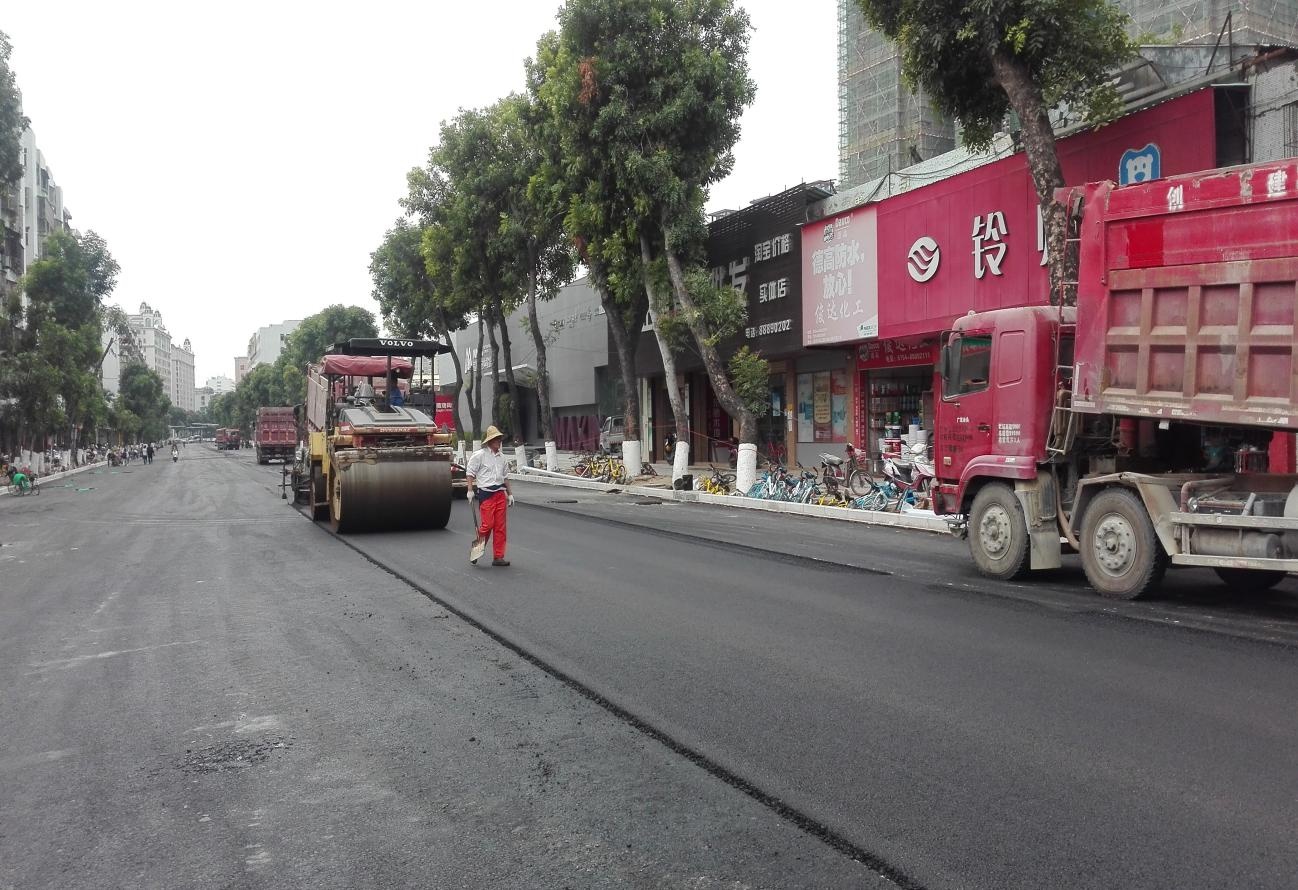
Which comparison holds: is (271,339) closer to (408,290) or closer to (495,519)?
(408,290)

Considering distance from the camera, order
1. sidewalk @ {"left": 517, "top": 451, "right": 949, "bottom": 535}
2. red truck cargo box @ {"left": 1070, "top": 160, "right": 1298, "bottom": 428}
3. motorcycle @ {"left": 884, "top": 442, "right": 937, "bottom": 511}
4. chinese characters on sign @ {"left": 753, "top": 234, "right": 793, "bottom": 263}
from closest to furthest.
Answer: red truck cargo box @ {"left": 1070, "top": 160, "right": 1298, "bottom": 428} → sidewalk @ {"left": 517, "top": 451, "right": 949, "bottom": 535} → motorcycle @ {"left": 884, "top": 442, "right": 937, "bottom": 511} → chinese characters on sign @ {"left": 753, "top": 234, "right": 793, "bottom": 263}

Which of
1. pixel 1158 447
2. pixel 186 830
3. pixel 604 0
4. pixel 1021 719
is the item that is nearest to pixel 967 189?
pixel 604 0

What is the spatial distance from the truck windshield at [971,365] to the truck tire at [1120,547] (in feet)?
5.82

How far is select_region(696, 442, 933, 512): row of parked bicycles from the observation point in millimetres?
16781

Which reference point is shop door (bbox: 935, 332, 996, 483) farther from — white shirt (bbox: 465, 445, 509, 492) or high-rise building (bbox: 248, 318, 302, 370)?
high-rise building (bbox: 248, 318, 302, 370)

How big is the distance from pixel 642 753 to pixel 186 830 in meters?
1.98

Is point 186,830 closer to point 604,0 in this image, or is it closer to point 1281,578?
point 1281,578

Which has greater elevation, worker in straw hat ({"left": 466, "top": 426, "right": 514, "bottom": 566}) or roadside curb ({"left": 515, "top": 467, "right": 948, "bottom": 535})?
worker in straw hat ({"left": 466, "top": 426, "right": 514, "bottom": 566})

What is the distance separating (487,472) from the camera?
1090 centimetres

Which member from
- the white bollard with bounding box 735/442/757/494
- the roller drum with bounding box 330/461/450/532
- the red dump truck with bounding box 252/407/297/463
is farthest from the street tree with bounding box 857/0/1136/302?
the red dump truck with bounding box 252/407/297/463

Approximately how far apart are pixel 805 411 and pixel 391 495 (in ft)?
47.6

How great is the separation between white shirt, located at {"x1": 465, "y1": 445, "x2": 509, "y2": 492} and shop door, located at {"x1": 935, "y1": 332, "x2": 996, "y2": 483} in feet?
16.2

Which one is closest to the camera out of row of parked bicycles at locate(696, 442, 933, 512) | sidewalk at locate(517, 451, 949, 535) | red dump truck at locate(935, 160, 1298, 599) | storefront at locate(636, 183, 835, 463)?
red dump truck at locate(935, 160, 1298, 599)

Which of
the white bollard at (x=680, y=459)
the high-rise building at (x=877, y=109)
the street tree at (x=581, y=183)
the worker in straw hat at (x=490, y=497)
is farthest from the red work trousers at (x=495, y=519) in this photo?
the high-rise building at (x=877, y=109)
